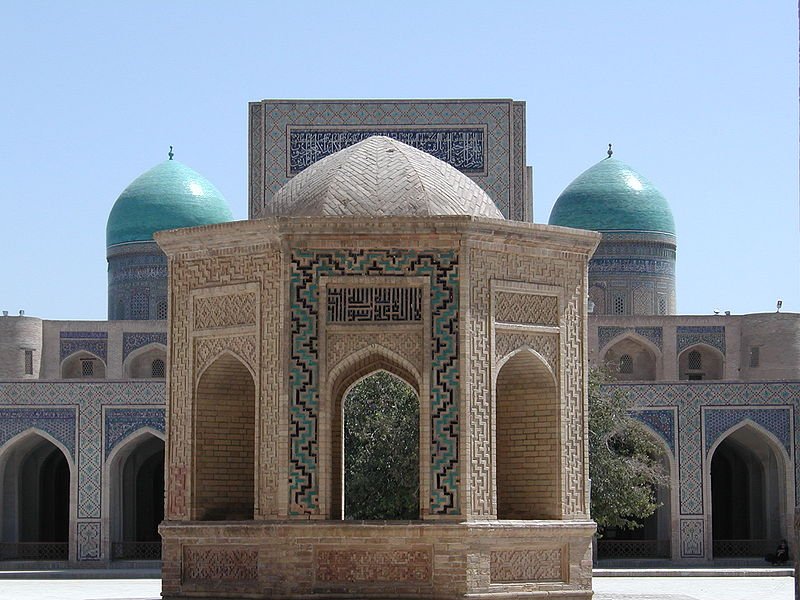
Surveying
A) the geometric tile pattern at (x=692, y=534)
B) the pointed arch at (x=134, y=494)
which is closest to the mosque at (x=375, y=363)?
the pointed arch at (x=134, y=494)

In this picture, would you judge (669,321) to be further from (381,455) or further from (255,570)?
(255,570)

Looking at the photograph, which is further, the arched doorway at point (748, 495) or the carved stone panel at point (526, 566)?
the arched doorway at point (748, 495)

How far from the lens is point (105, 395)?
23.5m

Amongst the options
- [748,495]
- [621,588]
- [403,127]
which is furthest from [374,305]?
[748,495]

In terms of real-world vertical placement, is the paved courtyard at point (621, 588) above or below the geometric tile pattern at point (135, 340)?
below

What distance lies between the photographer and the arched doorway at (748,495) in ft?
80.5

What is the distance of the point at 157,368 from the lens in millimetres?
29062

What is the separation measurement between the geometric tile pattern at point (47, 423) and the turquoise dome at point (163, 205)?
748cm

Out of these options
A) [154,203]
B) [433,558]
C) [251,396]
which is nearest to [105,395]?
[154,203]

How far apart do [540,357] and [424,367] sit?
92cm

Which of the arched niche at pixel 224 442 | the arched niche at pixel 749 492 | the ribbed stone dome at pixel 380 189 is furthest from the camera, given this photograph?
the arched niche at pixel 749 492

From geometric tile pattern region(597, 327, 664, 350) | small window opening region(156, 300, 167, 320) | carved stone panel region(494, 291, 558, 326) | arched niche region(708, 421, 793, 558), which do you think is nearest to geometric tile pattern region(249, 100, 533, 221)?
geometric tile pattern region(597, 327, 664, 350)

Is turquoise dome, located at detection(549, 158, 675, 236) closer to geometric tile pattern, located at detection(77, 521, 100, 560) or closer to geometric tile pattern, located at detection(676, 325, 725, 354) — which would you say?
geometric tile pattern, located at detection(676, 325, 725, 354)

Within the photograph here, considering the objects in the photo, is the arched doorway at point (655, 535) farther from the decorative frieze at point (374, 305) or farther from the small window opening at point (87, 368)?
the decorative frieze at point (374, 305)
